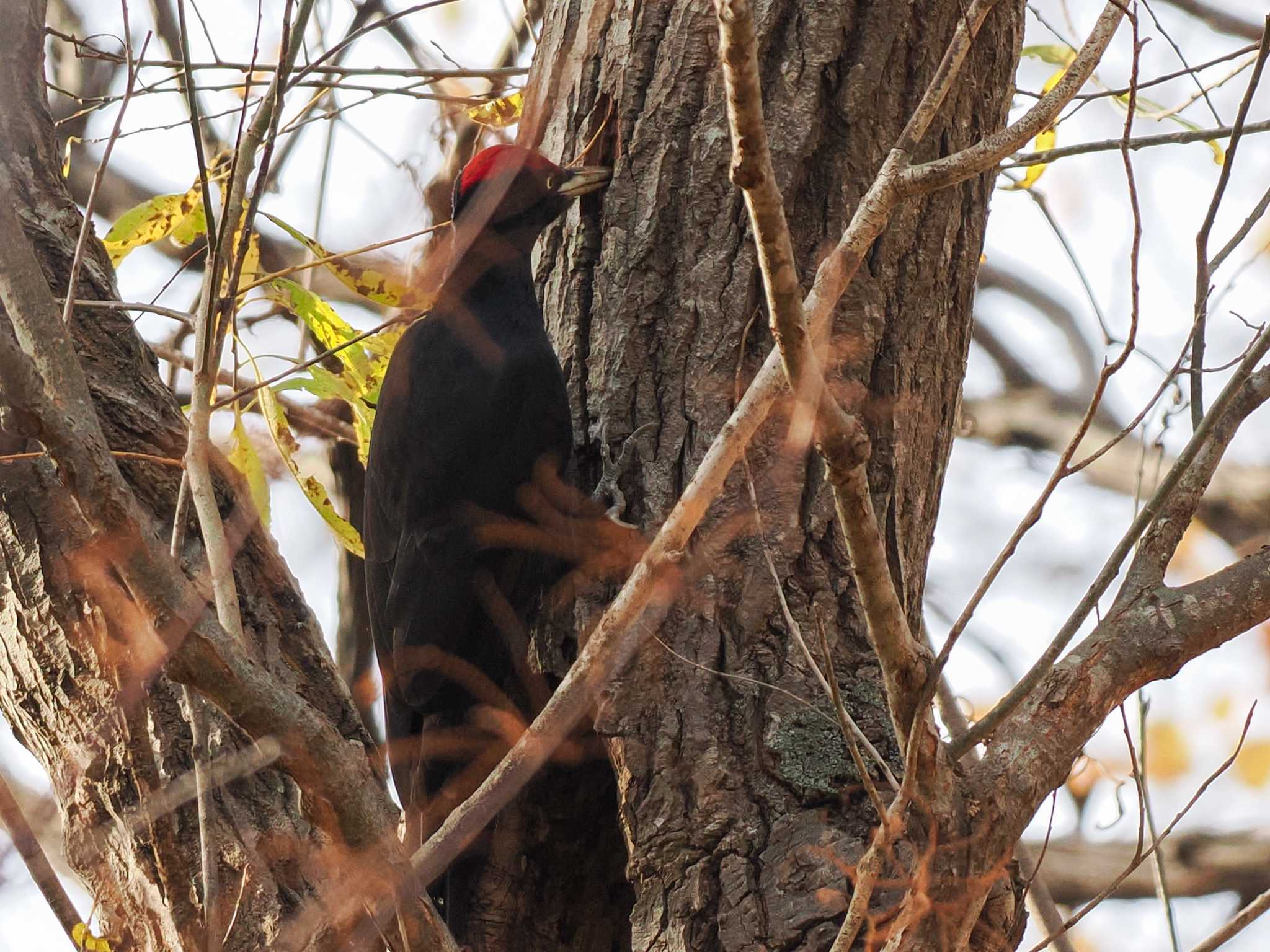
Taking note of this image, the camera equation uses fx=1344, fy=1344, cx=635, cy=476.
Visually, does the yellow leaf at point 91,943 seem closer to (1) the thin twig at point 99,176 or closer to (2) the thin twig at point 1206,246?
(1) the thin twig at point 99,176

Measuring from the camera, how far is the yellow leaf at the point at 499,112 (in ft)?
12.3

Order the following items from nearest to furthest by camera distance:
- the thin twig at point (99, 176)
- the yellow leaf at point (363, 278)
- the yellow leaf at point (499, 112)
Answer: the thin twig at point (99, 176), the yellow leaf at point (363, 278), the yellow leaf at point (499, 112)

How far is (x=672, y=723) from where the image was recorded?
2346mm

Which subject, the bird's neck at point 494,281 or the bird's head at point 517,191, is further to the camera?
the bird's neck at point 494,281

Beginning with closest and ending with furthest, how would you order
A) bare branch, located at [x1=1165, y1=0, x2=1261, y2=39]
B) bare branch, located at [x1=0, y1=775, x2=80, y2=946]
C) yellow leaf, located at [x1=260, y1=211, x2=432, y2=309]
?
bare branch, located at [x1=0, y1=775, x2=80, y2=946], yellow leaf, located at [x1=260, y1=211, x2=432, y2=309], bare branch, located at [x1=1165, y1=0, x2=1261, y2=39]

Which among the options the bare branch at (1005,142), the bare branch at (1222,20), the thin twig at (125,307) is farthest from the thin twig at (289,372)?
the bare branch at (1222,20)

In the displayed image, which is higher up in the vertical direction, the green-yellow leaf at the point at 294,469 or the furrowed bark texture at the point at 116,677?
the green-yellow leaf at the point at 294,469

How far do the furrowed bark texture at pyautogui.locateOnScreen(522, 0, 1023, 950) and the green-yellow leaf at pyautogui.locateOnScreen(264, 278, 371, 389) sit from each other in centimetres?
48

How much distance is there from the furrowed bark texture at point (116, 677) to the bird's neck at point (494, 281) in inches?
35.8

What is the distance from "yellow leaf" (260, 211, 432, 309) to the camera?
284 centimetres

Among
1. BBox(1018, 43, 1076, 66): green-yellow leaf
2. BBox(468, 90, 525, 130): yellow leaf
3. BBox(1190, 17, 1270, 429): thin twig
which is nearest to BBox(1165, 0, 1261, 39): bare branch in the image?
BBox(1018, 43, 1076, 66): green-yellow leaf

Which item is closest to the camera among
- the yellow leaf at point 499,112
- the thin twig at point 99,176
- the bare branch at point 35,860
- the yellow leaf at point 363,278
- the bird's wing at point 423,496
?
the bare branch at point 35,860

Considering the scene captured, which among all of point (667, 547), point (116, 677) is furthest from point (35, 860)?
point (667, 547)

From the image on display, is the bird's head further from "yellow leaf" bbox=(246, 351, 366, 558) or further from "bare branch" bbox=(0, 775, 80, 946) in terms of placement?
"bare branch" bbox=(0, 775, 80, 946)
